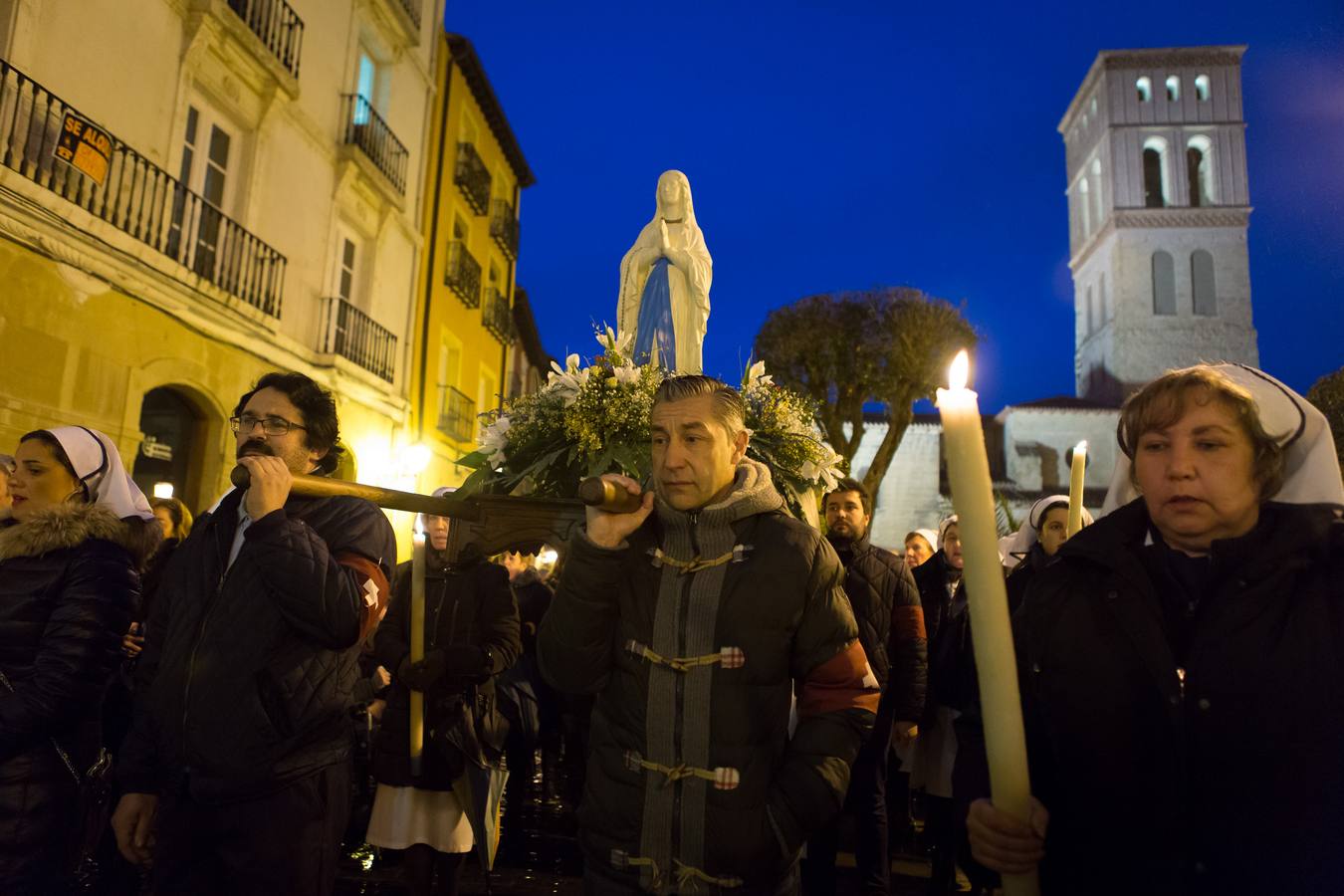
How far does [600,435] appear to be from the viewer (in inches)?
134

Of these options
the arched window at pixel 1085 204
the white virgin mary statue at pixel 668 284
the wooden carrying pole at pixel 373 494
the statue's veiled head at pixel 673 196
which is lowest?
the wooden carrying pole at pixel 373 494

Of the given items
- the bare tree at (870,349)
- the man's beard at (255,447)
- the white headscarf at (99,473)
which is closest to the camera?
the man's beard at (255,447)

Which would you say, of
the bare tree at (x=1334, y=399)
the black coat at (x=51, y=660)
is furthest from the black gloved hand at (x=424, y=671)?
the bare tree at (x=1334, y=399)

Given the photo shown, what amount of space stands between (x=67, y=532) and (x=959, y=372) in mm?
2821

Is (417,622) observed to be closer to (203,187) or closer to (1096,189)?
(203,187)

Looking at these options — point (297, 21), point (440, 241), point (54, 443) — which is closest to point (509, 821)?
point (54, 443)

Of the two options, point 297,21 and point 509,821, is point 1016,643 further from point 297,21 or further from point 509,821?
point 297,21

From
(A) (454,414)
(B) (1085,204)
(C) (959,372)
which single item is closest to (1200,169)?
(B) (1085,204)

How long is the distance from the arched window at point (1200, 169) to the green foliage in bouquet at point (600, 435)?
50.1 m

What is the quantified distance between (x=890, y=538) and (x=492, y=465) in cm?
3407

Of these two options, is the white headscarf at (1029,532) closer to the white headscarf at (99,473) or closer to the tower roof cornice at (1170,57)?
the white headscarf at (99,473)

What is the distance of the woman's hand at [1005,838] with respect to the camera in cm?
106

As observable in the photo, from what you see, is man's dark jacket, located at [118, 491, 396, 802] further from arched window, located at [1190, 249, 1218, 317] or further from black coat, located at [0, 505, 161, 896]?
arched window, located at [1190, 249, 1218, 317]

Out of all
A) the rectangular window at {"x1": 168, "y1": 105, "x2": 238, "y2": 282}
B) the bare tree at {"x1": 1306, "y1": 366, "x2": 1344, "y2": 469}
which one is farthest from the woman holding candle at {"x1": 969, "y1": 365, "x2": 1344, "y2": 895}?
the bare tree at {"x1": 1306, "y1": 366, "x2": 1344, "y2": 469}
